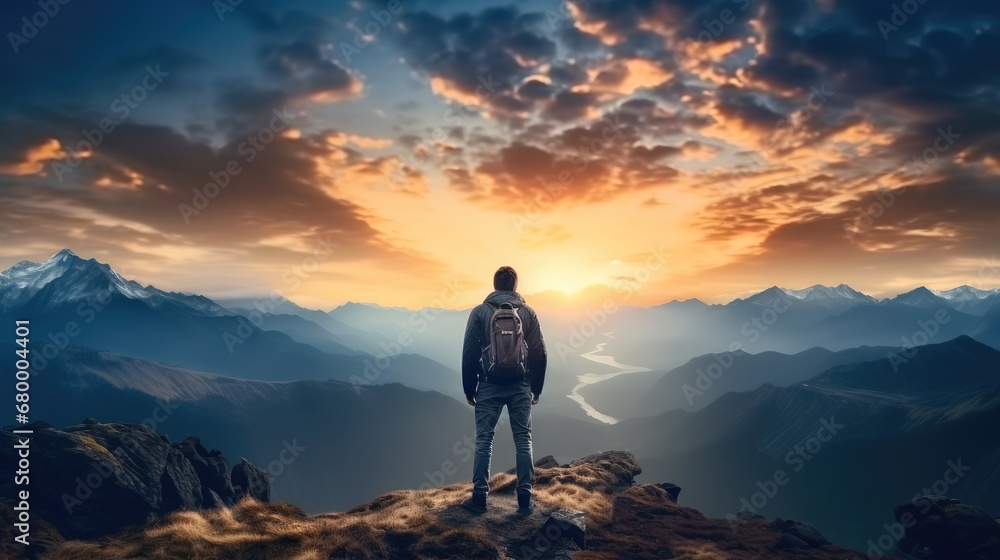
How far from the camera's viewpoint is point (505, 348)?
1238cm

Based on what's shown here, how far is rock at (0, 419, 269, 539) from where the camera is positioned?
13.2 metres

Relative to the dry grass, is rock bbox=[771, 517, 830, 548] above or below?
below

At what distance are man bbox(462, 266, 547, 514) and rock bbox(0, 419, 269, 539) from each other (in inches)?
380

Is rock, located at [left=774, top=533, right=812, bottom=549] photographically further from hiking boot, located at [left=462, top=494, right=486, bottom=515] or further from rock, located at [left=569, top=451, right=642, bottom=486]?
hiking boot, located at [left=462, top=494, right=486, bottom=515]

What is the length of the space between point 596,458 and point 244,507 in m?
17.7

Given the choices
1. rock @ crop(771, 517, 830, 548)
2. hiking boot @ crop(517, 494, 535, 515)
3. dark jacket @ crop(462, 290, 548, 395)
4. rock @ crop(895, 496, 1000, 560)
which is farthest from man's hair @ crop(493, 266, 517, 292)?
rock @ crop(895, 496, 1000, 560)

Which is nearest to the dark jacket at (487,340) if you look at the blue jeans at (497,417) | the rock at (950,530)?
the blue jeans at (497,417)

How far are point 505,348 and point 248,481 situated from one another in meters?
16.5

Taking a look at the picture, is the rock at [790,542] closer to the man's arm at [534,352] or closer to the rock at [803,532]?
the rock at [803,532]

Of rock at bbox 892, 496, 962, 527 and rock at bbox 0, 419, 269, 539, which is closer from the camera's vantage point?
rock at bbox 0, 419, 269, 539

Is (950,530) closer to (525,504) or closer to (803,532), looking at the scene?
(803,532)

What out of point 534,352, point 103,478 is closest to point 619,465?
point 534,352

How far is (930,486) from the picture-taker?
538ft

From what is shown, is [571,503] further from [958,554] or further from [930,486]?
[930,486]
